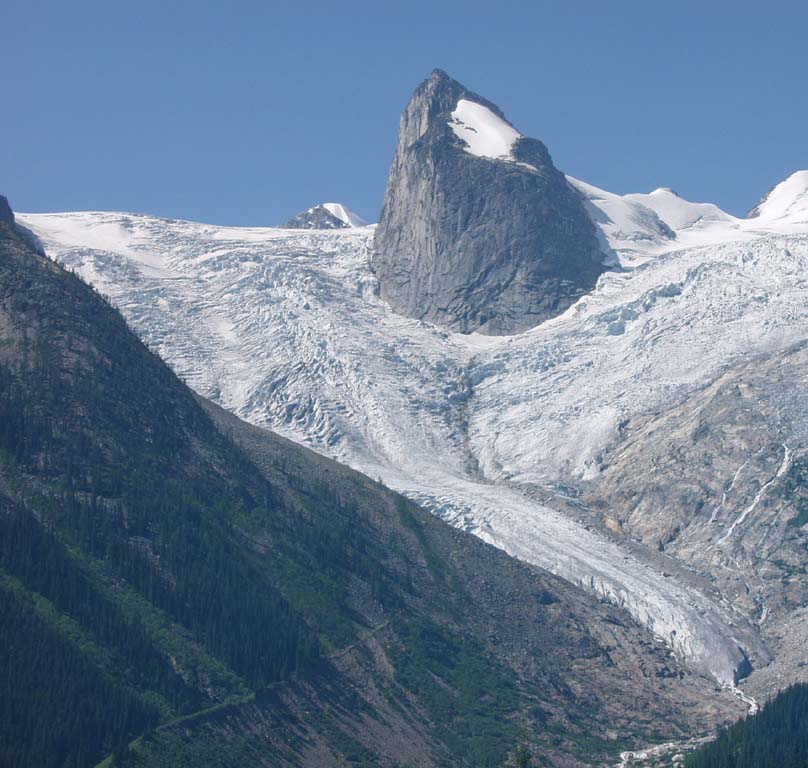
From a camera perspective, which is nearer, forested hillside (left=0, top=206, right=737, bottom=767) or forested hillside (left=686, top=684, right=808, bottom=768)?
forested hillside (left=0, top=206, right=737, bottom=767)

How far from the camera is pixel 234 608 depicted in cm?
13925

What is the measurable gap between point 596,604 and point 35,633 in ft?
230

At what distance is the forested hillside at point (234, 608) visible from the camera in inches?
4852

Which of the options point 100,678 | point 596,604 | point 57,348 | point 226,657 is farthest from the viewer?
point 596,604

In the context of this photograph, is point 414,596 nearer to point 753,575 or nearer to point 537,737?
point 537,737

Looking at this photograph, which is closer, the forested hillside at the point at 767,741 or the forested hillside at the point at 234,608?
the forested hillside at the point at 234,608

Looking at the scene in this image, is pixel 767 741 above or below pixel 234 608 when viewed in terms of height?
below

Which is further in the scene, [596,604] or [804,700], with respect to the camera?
[596,604]

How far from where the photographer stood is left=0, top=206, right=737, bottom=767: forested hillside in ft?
404

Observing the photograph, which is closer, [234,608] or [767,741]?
[767,741]

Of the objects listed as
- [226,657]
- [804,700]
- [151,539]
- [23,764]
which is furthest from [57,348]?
[804,700]

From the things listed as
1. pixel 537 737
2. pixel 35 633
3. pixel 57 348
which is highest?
pixel 57 348

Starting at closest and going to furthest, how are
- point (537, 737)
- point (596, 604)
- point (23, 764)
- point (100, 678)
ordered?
1. point (23, 764)
2. point (100, 678)
3. point (537, 737)
4. point (596, 604)

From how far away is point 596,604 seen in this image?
560 feet
